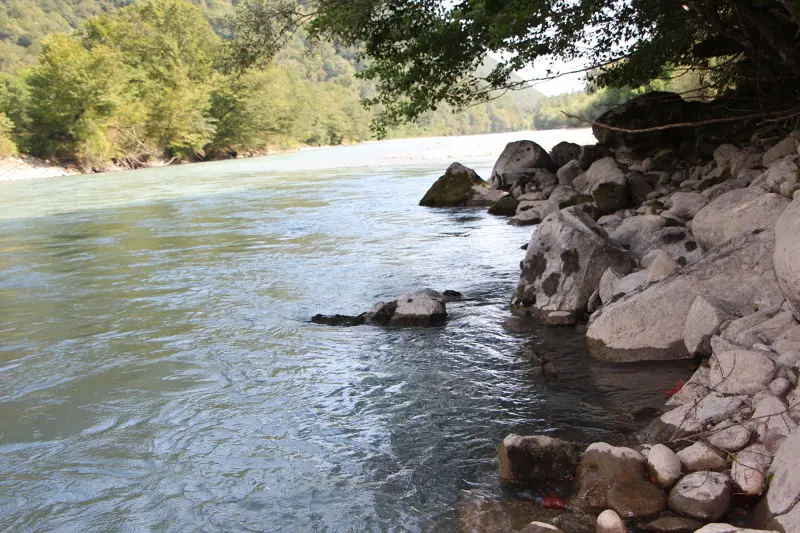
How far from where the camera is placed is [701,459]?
406 cm

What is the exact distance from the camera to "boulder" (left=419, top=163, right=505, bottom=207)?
19.8m

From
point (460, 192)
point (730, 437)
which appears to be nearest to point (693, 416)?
point (730, 437)

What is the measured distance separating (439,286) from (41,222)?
14.8 metres

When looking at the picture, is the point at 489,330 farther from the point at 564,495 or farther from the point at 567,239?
the point at 564,495

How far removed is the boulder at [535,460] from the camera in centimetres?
434

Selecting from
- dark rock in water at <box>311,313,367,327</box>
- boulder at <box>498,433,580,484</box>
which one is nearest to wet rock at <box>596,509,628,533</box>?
boulder at <box>498,433,580,484</box>

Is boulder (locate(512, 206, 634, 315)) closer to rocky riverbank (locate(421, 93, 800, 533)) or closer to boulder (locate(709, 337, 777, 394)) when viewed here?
rocky riverbank (locate(421, 93, 800, 533))

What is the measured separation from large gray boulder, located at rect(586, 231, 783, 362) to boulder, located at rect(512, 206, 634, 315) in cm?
133

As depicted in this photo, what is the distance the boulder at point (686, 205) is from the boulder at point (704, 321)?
164 inches

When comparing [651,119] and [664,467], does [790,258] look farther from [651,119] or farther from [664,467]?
[651,119]

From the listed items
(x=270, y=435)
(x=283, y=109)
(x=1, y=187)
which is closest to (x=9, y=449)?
(x=270, y=435)

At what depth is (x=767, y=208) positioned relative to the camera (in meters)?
6.97

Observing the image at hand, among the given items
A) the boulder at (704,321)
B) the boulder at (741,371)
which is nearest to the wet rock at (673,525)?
the boulder at (741,371)

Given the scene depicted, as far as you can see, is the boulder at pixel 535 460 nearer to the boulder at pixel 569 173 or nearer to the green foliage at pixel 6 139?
the boulder at pixel 569 173
